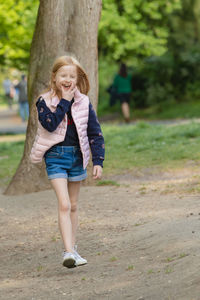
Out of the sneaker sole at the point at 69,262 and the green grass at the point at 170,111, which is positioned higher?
the sneaker sole at the point at 69,262

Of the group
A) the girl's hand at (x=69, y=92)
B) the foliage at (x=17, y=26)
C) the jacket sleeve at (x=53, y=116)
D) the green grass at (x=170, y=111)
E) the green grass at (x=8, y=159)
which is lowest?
the green grass at (x=170, y=111)

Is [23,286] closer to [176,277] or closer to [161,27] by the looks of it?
[176,277]

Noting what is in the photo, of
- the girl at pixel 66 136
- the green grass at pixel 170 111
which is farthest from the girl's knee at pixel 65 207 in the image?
the green grass at pixel 170 111

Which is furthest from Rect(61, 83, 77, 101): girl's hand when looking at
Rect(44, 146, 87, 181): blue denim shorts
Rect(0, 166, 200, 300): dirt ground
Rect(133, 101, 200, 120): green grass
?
Rect(133, 101, 200, 120): green grass

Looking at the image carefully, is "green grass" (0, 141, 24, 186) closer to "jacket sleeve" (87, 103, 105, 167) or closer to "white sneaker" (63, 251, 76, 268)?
"jacket sleeve" (87, 103, 105, 167)

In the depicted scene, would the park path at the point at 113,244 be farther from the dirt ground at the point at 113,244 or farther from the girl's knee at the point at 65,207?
the girl's knee at the point at 65,207

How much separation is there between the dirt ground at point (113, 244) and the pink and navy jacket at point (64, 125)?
1.02m

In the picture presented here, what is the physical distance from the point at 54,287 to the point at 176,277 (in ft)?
3.42

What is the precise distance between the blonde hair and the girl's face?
3cm

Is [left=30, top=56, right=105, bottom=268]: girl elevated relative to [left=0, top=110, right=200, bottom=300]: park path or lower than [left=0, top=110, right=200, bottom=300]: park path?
elevated

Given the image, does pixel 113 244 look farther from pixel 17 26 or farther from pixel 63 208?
pixel 17 26

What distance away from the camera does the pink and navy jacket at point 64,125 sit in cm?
522

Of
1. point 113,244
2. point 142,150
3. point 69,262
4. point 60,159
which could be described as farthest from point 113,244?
point 142,150

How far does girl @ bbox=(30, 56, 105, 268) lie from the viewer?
208 inches
